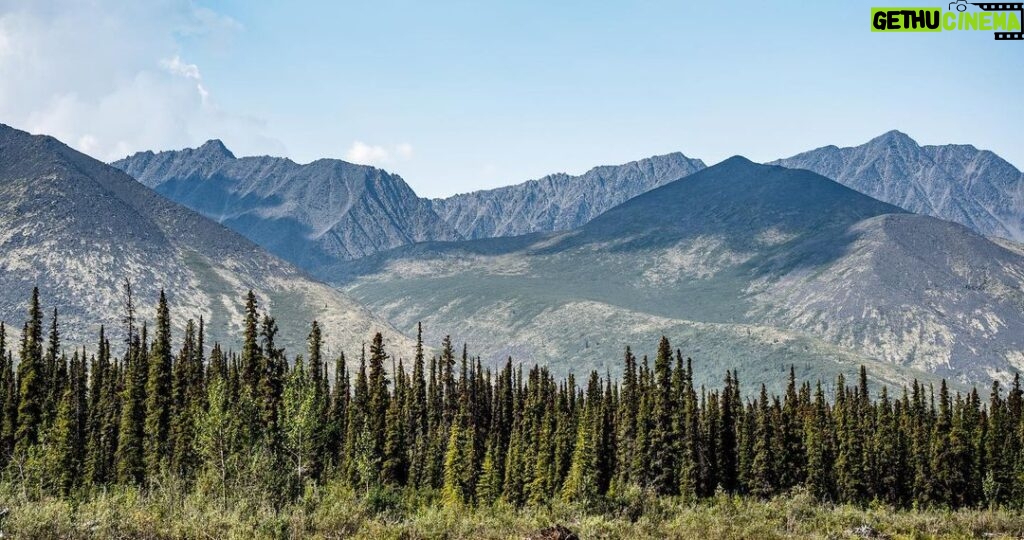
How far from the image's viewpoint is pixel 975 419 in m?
131

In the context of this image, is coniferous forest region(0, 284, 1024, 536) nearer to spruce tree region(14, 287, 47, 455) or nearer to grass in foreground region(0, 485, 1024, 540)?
spruce tree region(14, 287, 47, 455)

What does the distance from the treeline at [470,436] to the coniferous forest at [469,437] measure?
28cm

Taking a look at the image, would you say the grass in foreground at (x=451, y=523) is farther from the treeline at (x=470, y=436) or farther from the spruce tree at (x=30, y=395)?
the spruce tree at (x=30, y=395)

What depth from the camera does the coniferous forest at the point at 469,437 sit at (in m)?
84.9

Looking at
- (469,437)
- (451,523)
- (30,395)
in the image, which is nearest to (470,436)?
(469,437)

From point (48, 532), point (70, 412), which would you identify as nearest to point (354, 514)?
point (48, 532)

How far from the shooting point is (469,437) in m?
111

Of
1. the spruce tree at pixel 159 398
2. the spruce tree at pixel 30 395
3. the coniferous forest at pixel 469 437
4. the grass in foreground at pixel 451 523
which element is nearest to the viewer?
the grass in foreground at pixel 451 523

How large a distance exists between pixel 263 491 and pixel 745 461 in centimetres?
7056

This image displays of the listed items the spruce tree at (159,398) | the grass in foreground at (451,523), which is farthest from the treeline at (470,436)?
the grass in foreground at (451,523)

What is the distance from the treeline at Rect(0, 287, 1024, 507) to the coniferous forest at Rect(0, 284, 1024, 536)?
11.2 inches

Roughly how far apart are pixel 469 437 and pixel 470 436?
0.17m

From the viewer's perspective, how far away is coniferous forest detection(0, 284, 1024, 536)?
84938 millimetres

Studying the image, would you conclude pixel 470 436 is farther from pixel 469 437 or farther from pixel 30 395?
pixel 30 395
